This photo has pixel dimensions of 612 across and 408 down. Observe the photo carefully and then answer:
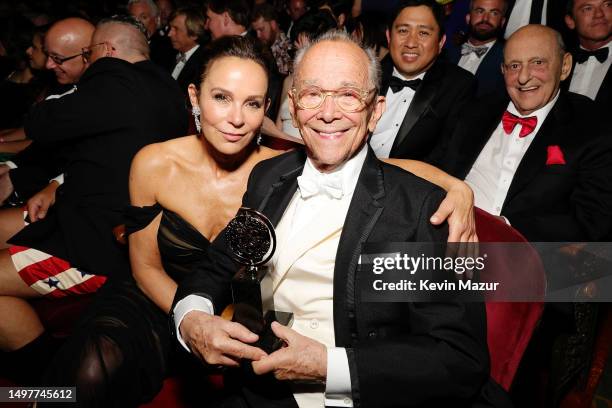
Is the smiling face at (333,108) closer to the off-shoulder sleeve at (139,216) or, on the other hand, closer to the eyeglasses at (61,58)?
the off-shoulder sleeve at (139,216)

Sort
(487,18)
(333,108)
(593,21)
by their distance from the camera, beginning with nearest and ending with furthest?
(333,108), (593,21), (487,18)

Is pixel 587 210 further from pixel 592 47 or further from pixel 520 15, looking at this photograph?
pixel 520 15

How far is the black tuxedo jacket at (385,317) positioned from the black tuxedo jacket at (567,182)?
1.34 meters

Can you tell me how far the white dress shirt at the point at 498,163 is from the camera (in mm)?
2900

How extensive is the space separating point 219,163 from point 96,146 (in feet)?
2.32

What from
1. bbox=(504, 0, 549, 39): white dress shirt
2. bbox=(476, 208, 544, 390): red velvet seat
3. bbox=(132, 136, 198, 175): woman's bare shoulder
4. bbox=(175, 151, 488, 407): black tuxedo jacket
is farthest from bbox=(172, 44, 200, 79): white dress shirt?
bbox=(476, 208, 544, 390): red velvet seat

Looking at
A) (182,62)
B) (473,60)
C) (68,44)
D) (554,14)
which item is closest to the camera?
(68,44)

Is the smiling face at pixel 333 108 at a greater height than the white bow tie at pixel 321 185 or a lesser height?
greater

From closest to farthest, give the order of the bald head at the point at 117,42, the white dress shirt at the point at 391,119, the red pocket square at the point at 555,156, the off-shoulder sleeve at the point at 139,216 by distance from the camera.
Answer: the off-shoulder sleeve at the point at 139,216 → the red pocket square at the point at 555,156 → the bald head at the point at 117,42 → the white dress shirt at the point at 391,119

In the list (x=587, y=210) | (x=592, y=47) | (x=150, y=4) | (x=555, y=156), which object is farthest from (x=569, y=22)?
(x=150, y=4)

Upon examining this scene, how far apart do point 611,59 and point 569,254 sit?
1.93 m

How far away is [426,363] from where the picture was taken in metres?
1.34

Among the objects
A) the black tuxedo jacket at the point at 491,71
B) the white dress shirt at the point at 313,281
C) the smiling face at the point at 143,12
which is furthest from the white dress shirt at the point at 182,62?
the white dress shirt at the point at 313,281

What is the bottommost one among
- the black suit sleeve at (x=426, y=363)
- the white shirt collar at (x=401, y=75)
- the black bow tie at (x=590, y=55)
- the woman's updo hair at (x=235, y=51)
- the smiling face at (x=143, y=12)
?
the black suit sleeve at (x=426, y=363)
